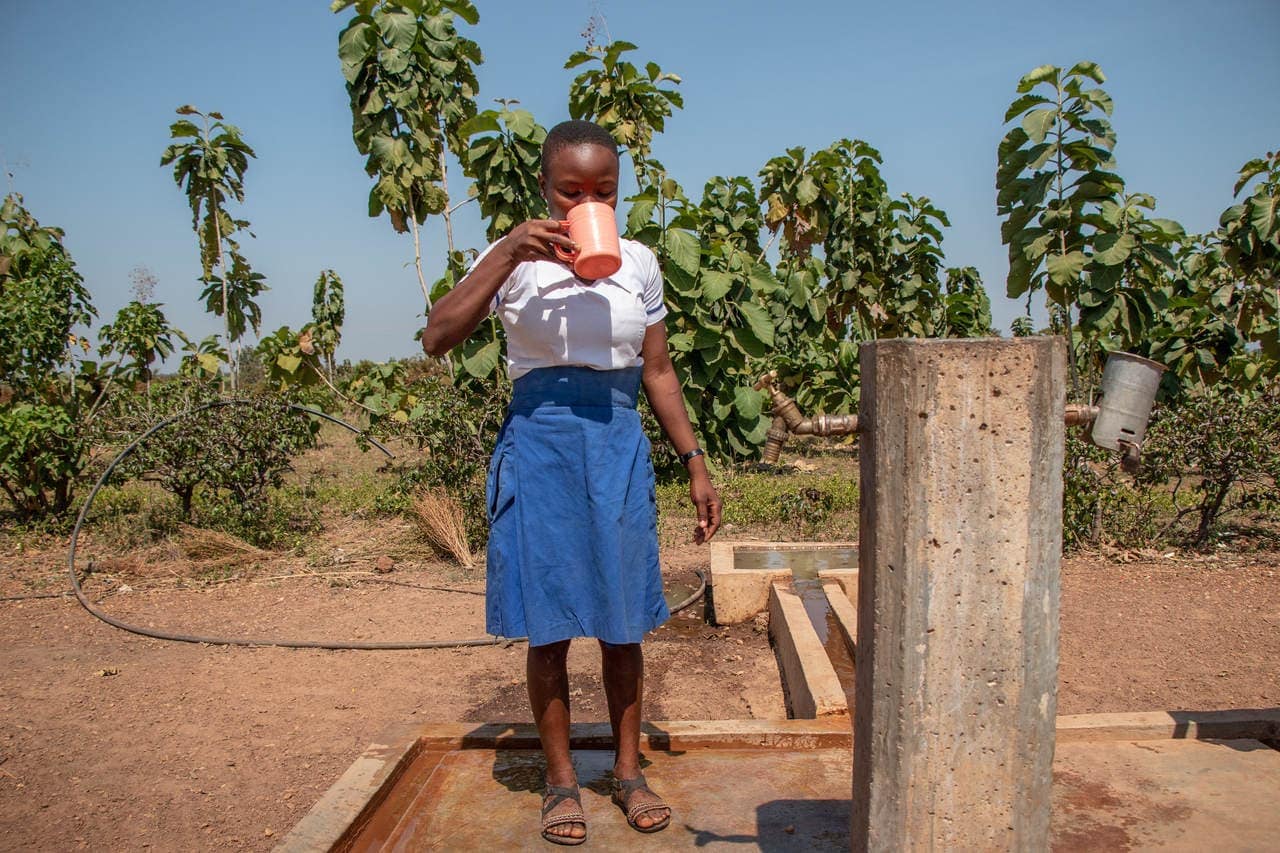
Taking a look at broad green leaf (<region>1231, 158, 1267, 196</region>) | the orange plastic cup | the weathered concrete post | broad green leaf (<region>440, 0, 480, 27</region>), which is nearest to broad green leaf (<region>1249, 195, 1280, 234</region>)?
broad green leaf (<region>1231, 158, 1267, 196</region>)

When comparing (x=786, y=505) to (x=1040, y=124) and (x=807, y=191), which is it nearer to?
(x=1040, y=124)

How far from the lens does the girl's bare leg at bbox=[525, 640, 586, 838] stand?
2457 millimetres

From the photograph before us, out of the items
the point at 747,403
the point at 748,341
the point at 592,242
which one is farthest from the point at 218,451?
the point at 592,242

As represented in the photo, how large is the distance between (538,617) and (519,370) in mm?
624

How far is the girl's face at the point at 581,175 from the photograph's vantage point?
227 cm

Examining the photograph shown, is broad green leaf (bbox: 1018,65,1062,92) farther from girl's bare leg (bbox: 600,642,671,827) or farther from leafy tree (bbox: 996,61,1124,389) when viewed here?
girl's bare leg (bbox: 600,642,671,827)

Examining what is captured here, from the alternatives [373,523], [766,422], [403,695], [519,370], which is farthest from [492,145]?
[519,370]

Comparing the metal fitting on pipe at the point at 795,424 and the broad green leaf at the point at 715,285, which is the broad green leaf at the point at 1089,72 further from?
the metal fitting on pipe at the point at 795,424

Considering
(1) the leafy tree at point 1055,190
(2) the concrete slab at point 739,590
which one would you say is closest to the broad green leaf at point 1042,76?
(1) the leafy tree at point 1055,190

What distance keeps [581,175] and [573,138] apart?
100 millimetres

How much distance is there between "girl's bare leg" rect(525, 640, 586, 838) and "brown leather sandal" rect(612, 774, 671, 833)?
4.9 inches

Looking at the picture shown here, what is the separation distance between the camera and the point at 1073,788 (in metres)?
2.55

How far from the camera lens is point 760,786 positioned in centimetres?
260

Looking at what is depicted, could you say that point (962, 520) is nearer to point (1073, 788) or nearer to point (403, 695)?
point (1073, 788)
